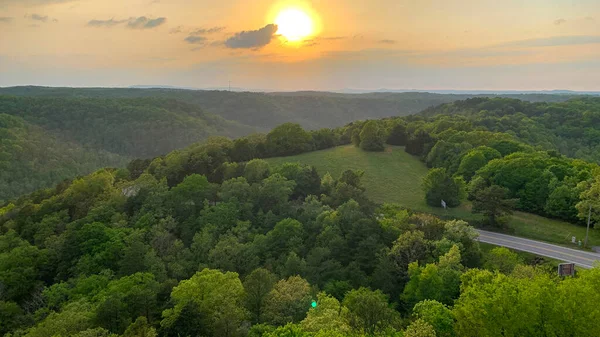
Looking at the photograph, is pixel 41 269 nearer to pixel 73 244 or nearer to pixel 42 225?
pixel 73 244

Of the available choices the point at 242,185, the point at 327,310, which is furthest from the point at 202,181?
the point at 327,310

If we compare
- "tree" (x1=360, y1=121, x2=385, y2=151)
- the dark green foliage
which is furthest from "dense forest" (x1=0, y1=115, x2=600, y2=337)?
"tree" (x1=360, y1=121, x2=385, y2=151)

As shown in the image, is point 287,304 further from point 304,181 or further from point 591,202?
point 591,202

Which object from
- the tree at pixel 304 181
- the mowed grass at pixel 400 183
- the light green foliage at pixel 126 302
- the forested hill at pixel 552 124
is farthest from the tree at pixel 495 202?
the forested hill at pixel 552 124

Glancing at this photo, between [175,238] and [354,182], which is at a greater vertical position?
[354,182]

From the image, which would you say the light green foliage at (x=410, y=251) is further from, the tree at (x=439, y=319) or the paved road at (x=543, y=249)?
the tree at (x=439, y=319)

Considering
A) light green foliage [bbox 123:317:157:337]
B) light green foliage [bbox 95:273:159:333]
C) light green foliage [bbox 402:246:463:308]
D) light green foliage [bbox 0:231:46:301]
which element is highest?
light green foliage [bbox 402:246:463:308]

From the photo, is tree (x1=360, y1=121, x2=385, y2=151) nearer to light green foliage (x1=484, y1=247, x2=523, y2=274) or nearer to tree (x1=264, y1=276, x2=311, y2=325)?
light green foliage (x1=484, y1=247, x2=523, y2=274)
